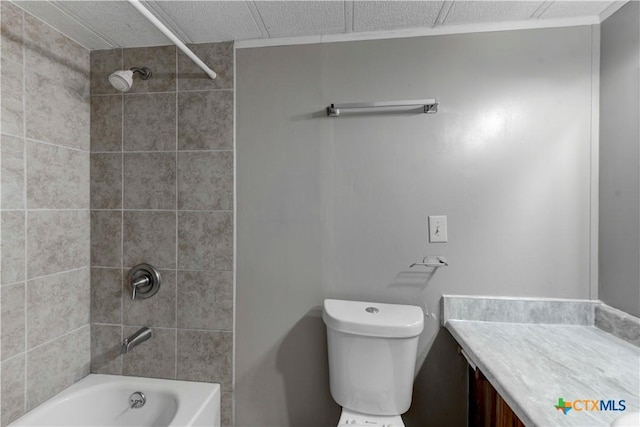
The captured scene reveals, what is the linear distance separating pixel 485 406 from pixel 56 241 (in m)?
2.00

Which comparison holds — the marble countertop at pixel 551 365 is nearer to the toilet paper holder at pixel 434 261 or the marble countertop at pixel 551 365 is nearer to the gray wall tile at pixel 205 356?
the toilet paper holder at pixel 434 261

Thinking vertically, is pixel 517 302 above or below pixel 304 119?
below

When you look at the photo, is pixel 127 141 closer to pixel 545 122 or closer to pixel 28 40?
pixel 28 40

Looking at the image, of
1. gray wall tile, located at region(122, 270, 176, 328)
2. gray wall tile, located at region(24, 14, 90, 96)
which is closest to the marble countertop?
gray wall tile, located at region(122, 270, 176, 328)

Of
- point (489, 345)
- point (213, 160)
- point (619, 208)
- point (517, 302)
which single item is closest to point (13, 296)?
point (213, 160)

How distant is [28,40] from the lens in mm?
1195

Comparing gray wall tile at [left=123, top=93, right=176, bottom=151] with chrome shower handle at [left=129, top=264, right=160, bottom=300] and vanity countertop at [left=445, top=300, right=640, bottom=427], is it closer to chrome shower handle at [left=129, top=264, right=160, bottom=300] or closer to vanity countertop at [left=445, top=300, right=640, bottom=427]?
chrome shower handle at [left=129, top=264, right=160, bottom=300]

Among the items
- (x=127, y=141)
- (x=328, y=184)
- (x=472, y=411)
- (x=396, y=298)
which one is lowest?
(x=472, y=411)

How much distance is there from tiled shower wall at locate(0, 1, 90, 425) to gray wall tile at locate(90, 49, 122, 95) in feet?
Result: 0.12

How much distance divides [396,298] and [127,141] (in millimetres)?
1525

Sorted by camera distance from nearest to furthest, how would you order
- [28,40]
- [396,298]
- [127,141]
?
[28,40], [396,298], [127,141]

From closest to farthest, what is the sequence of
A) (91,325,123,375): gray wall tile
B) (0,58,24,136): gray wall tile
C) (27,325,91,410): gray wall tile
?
(0,58,24,136): gray wall tile < (27,325,91,410): gray wall tile < (91,325,123,375): gray wall tile

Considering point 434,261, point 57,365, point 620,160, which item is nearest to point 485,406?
point 434,261

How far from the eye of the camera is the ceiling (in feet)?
3.76
